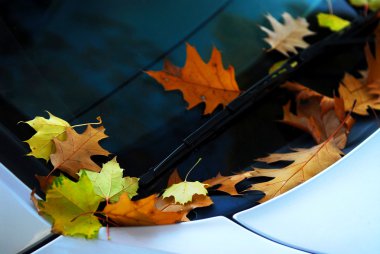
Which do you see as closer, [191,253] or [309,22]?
[191,253]

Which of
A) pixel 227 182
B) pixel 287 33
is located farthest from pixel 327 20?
pixel 227 182

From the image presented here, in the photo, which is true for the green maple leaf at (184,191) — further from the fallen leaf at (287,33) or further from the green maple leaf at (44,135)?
the fallen leaf at (287,33)

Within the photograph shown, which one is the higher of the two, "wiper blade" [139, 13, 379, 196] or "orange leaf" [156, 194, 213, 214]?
"wiper blade" [139, 13, 379, 196]

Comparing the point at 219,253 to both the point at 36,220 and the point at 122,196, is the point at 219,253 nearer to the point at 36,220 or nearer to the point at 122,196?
the point at 122,196

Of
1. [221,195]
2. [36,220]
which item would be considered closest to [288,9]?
[221,195]

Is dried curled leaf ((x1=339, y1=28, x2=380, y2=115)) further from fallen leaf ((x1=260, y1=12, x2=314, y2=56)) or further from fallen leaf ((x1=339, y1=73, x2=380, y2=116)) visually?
fallen leaf ((x1=260, y1=12, x2=314, y2=56))

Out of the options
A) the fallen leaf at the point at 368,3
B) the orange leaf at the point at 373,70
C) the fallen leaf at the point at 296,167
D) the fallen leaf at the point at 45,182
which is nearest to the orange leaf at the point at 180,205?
the fallen leaf at the point at 296,167

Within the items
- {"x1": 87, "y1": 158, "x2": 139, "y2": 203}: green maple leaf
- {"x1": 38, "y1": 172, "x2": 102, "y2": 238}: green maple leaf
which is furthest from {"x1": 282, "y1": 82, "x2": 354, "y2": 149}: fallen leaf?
{"x1": 38, "y1": 172, "x2": 102, "y2": 238}: green maple leaf
